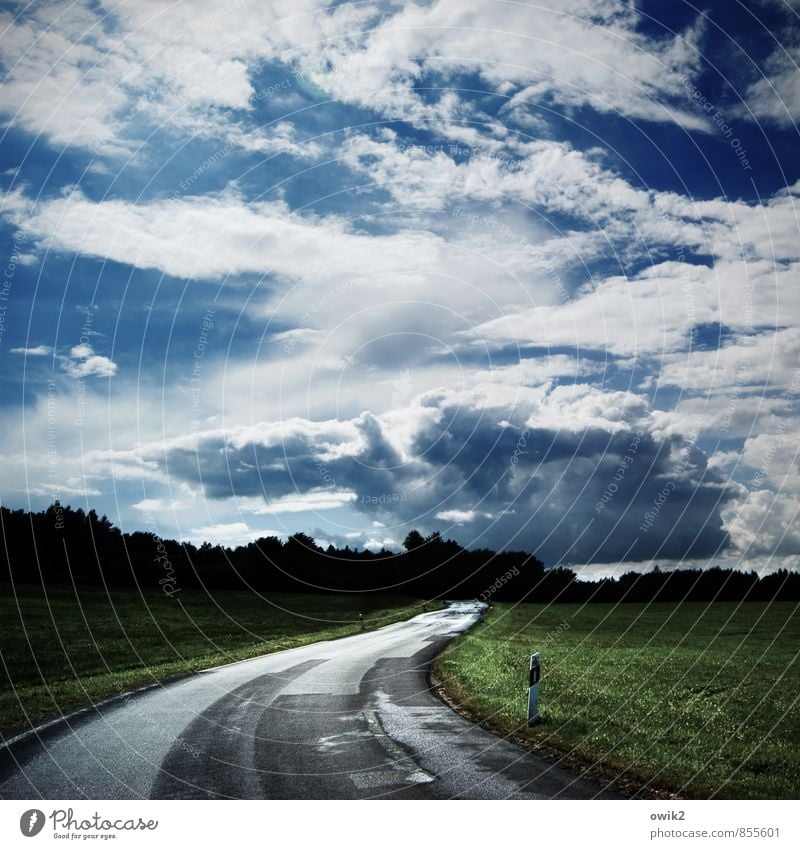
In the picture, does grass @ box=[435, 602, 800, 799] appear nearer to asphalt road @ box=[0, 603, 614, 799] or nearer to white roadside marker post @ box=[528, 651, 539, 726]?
white roadside marker post @ box=[528, 651, 539, 726]

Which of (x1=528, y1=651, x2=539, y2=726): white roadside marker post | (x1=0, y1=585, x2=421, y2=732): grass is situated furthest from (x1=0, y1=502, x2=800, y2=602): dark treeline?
(x1=528, y1=651, x2=539, y2=726): white roadside marker post

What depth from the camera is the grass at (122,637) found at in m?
16.5

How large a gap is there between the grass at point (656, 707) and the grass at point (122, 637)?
8612 millimetres

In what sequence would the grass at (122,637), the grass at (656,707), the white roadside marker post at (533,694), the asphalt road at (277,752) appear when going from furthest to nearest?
1. the grass at (122,637)
2. the white roadside marker post at (533,694)
3. the grass at (656,707)
4. the asphalt road at (277,752)

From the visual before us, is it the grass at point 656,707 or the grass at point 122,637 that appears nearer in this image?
the grass at point 656,707

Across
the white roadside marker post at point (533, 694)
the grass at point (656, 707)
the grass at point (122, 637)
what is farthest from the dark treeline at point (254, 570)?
the white roadside marker post at point (533, 694)

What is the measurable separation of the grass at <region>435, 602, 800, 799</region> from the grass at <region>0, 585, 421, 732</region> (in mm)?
8612

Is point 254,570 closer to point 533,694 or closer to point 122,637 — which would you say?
point 122,637

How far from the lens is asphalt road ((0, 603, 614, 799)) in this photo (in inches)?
303

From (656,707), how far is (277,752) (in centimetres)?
792

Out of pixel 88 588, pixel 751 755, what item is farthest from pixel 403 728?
pixel 88 588

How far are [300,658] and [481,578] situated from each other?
4090cm

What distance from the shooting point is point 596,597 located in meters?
83.6

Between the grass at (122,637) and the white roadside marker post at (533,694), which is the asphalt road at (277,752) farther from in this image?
the grass at (122,637)
